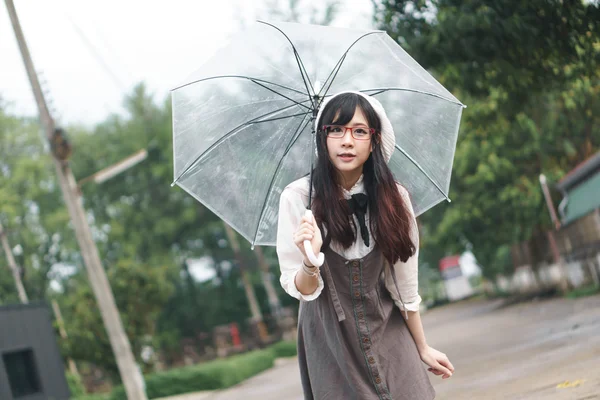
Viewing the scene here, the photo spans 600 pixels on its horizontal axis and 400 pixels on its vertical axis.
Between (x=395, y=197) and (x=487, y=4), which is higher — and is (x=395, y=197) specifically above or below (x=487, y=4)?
below

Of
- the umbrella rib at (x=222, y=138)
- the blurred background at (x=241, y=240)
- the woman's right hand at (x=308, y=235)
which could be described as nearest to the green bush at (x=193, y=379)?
the blurred background at (x=241, y=240)

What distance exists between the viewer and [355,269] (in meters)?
3.41

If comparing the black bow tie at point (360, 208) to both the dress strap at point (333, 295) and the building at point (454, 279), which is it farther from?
the building at point (454, 279)

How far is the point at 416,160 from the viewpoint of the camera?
178 inches

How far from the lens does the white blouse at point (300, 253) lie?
342cm

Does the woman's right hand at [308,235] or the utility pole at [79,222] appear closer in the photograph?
the woman's right hand at [308,235]

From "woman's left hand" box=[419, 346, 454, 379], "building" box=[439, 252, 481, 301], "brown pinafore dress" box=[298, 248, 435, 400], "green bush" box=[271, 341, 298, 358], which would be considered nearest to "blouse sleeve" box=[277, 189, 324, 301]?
"brown pinafore dress" box=[298, 248, 435, 400]

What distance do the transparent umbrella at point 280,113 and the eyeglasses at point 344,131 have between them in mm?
852

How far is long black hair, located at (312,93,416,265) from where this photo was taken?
11.1ft

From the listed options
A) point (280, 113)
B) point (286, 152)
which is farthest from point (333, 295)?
point (280, 113)

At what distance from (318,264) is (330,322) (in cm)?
39

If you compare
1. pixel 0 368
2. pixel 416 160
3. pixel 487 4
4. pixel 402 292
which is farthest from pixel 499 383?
pixel 0 368

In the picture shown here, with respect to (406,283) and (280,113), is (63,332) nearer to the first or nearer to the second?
(280,113)

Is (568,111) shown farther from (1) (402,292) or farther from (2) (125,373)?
(1) (402,292)
